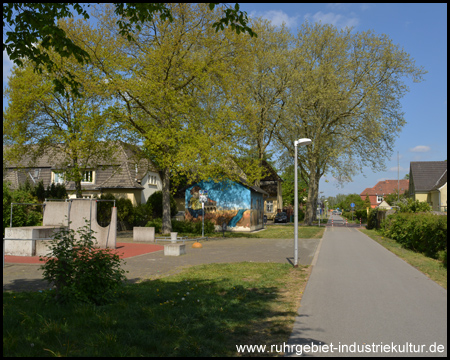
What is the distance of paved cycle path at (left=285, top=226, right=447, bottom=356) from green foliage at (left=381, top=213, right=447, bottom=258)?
399cm

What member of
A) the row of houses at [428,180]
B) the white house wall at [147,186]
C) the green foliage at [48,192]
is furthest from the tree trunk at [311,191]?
the green foliage at [48,192]

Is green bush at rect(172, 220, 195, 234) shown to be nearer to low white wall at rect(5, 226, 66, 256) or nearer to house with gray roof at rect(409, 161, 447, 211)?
low white wall at rect(5, 226, 66, 256)

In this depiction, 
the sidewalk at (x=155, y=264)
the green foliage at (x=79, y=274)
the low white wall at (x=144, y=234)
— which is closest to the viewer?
the green foliage at (x=79, y=274)

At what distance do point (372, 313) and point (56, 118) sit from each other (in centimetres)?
2508

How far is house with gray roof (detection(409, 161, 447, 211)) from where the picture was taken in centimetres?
4858

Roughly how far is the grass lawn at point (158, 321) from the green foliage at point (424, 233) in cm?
824

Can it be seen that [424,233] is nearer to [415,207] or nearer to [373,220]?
[415,207]

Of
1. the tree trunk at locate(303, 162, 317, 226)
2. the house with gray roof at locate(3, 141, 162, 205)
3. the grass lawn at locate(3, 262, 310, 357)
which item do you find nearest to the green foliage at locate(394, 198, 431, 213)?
the tree trunk at locate(303, 162, 317, 226)

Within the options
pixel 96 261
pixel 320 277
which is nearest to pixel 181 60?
pixel 320 277

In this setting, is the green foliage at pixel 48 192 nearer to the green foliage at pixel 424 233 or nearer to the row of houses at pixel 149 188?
the row of houses at pixel 149 188

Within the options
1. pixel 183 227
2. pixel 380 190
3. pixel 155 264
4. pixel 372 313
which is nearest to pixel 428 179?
pixel 183 227

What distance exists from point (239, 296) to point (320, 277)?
11.0 feet

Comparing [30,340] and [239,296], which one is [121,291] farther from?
[30,340]

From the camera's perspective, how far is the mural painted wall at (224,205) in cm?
3369
